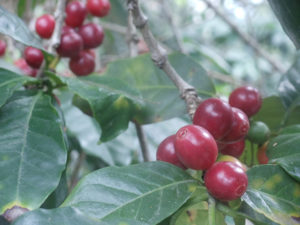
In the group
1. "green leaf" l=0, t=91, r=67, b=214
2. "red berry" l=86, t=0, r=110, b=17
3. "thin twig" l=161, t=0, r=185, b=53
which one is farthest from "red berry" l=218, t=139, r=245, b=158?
"thin twig" l=161, t=0, r=185, b=53

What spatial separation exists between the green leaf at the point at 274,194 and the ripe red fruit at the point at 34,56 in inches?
26.3

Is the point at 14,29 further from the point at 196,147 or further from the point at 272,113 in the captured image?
the point at 272,113

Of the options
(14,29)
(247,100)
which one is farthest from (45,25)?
(247,100)

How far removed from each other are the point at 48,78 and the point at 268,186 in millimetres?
585

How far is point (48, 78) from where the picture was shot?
1.00 meters

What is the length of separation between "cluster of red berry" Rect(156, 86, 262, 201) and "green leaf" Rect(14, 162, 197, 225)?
4 centimetres

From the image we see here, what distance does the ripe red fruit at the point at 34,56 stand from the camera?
3.62 ft

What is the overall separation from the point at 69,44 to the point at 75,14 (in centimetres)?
17

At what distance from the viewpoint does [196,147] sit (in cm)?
66

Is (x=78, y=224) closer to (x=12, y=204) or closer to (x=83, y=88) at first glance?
(x=12, y=204)

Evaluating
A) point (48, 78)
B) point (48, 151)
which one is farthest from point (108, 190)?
point (48, 78)

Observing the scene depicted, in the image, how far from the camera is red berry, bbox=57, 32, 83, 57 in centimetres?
108

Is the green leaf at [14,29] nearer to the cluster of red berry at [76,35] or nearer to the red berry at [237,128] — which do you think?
the cluster of red berry at [76,35]

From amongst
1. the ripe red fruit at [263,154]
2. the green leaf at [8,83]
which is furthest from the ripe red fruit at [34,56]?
the ripe red fruit at [263,154]
